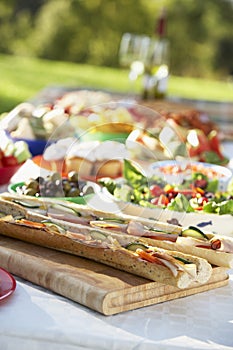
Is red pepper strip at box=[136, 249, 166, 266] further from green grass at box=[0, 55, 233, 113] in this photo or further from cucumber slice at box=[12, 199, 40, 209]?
green grass at box=[0, 55, 233, 113]

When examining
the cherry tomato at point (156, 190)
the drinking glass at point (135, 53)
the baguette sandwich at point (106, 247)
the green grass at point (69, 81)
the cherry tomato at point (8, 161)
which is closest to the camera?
the baguette sandwich at point (106, 247)

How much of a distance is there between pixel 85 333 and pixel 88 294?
0.31 feet

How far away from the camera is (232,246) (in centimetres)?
125

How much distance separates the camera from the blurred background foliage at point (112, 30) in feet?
39.9

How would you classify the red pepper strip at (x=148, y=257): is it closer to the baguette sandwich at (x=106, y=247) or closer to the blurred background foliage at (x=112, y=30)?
the baguette sandwich at (x=106, y=247)

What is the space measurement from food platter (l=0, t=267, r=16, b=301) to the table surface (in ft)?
0.05

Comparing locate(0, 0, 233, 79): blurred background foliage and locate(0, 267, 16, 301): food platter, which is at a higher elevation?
locate(0, 267, 16, 301): food platter

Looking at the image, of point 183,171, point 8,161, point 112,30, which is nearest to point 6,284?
point 183,171

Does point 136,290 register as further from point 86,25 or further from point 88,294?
point 86,25

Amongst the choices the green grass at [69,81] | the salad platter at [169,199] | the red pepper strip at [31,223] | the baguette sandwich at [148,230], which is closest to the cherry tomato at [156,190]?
the salad platter at [169,199]

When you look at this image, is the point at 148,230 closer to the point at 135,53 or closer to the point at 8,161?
the point at 8,161

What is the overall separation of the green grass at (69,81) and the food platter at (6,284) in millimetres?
7173

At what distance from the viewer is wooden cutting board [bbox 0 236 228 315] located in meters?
1.12

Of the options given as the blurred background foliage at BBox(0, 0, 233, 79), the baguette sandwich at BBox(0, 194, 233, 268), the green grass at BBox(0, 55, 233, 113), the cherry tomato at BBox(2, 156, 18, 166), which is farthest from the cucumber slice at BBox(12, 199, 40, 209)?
the blurred background foliage at BBox(0, 0, 233, 79)
